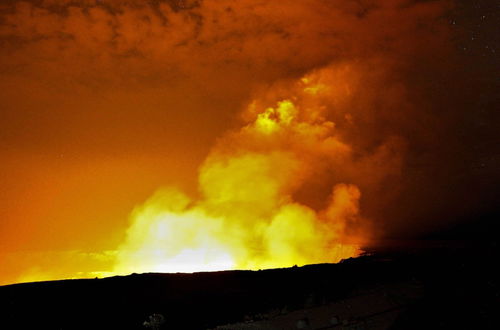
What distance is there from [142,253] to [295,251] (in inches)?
460

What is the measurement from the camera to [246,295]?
8047mm

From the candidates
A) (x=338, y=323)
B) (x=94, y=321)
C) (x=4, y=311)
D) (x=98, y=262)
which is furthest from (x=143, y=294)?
(x=98, y=262)

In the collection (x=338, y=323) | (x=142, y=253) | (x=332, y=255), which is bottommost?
(x=338, y=323)

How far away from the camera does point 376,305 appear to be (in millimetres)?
6219

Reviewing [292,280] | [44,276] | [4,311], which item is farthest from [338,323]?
[44,276]

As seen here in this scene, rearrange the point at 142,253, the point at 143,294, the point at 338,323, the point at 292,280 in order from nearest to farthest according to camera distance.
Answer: the point at 338,323
the point at 143,294
the point at 292,280
the point at 142,253

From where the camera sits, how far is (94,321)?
7.25 meters

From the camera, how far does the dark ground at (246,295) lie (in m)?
5.94

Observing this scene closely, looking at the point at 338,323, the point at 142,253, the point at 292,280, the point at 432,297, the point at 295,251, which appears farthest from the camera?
the point at 142,253

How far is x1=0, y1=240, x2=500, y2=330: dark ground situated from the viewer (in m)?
5.94

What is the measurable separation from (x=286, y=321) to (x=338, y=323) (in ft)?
2.40

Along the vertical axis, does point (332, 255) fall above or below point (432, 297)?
above

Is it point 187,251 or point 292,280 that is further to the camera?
point 187,251

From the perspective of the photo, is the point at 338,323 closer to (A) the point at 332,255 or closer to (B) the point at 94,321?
(B) the point at 94,321
